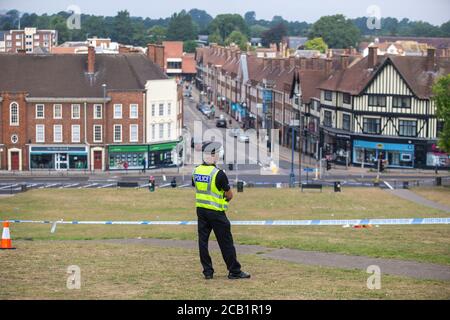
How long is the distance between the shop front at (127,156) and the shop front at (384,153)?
22.1 meters

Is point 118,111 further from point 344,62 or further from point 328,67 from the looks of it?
point 328,67

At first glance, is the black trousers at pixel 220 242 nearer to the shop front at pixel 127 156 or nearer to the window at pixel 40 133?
the shop front at pixel 127 156

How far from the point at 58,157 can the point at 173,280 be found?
7690 centimetres

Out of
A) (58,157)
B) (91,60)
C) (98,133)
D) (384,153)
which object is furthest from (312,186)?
(91,60)

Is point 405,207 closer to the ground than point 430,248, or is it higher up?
closer to the ground

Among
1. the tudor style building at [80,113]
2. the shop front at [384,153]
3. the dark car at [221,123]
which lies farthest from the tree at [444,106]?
the dark car at [221,123]

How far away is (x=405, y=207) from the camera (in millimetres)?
57219

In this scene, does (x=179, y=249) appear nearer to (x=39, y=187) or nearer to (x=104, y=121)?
(x=39, y=187)

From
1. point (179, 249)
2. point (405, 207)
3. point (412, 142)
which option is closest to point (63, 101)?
point (412, 142)

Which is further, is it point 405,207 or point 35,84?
point 35,84

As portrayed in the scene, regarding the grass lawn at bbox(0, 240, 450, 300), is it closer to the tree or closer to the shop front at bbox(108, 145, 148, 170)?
the tree

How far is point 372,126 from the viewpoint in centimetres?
10044
